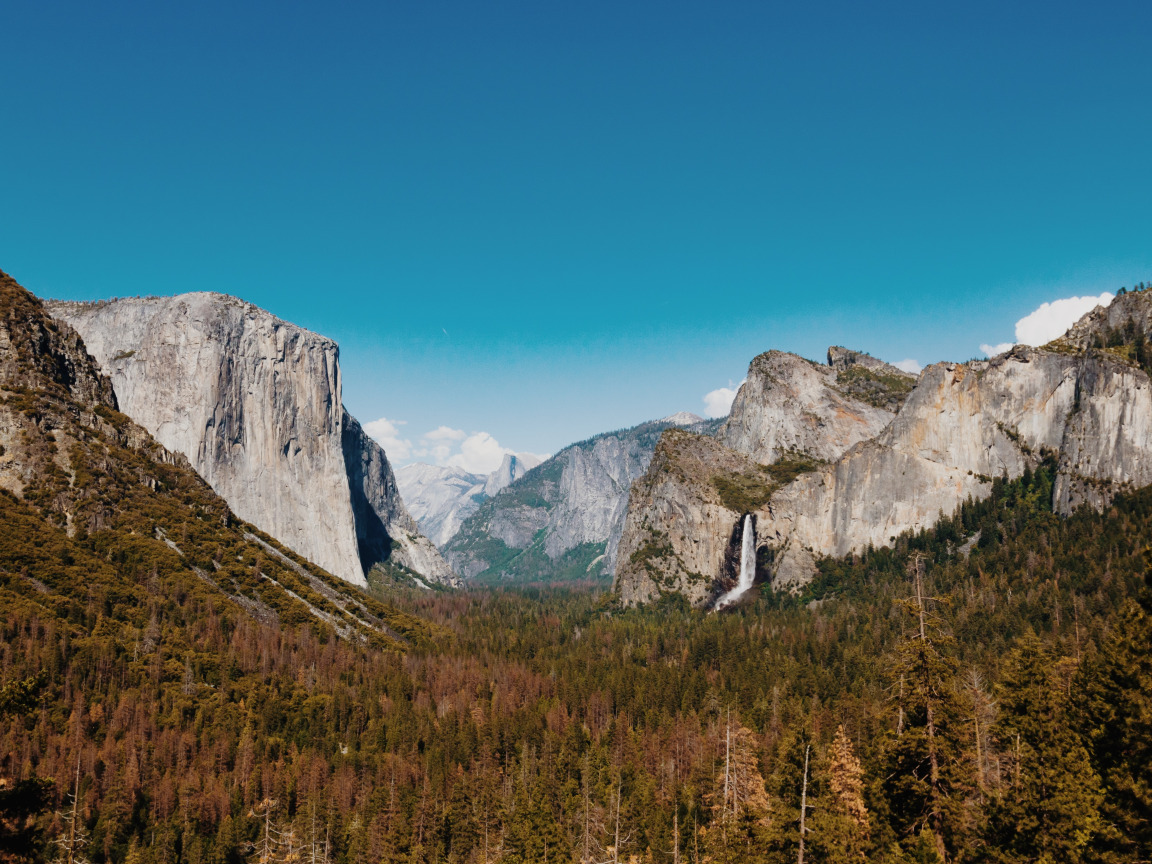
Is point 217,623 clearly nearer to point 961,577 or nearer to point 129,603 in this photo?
point 129,603

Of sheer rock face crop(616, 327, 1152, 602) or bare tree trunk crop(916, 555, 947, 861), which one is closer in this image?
bare tree trunk crop(916, 555, 947, 861)

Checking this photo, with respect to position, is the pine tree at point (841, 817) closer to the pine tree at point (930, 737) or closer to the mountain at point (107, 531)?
the pine tree at point (930, 737)

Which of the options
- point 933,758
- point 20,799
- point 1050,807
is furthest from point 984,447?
point 20,799

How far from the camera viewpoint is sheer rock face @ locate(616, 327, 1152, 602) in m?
146

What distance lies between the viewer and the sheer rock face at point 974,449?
5758 inches

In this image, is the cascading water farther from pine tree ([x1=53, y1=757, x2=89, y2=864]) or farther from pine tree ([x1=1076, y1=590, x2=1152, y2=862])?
pine tree ([x1=1076, y1=590, x2=1152, y2=862])

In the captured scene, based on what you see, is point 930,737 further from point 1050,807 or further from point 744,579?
point 744,579

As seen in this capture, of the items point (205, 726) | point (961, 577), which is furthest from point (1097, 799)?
point (961, 577)

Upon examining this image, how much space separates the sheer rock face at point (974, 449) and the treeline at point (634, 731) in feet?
55.4

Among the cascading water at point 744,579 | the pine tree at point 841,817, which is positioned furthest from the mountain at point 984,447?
the pine tree at point 841,817

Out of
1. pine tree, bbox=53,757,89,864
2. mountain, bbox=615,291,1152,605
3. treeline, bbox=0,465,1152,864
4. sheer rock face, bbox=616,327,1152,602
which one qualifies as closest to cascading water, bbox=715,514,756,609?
mountain, bbox=615,291,1152,605

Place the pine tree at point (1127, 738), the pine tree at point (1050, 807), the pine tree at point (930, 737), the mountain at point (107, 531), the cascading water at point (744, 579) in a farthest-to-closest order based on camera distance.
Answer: the cascading water at point (744, 579)
the mountain at point (107, 531)
the pine tree at point (1050, 807)
the pine tree at point (1127, 738)
the pine tree at point (930, 737)

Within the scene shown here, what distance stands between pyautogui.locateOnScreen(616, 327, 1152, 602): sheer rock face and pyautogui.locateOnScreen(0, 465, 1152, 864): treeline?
665 inches

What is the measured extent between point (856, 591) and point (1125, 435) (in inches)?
2375
